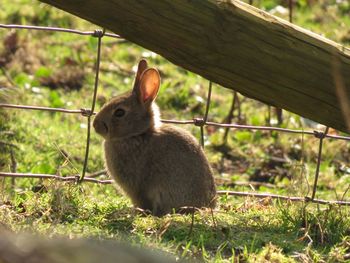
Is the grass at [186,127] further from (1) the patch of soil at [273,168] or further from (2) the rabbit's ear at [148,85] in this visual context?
(2) the rabbit's ear at [148,85]

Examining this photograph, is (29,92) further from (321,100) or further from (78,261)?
(78,261)

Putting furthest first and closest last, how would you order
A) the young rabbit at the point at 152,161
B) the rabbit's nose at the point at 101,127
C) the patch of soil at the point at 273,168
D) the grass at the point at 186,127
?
the patch of soil at the point at 273,168 < the rabbit's nose at the point at 101,127 < the young rabbit at the point at 152,161 < the grass at the point at 186,127

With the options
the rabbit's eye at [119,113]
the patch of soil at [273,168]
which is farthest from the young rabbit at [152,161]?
the patch of soil at [273,168]

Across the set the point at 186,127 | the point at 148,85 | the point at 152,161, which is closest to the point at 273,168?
the point at 186,127

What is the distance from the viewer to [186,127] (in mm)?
7668

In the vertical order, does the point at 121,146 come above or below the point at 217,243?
above

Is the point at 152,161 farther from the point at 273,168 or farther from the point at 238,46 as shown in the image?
the point at 273,168

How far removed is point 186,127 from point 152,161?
217cm

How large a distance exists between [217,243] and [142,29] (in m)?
1.13

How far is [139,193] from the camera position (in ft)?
18.1

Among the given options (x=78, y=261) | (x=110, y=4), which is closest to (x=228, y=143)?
(x=110, y=4)

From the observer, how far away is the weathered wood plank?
4.69 metres

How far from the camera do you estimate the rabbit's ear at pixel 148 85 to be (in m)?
5.77

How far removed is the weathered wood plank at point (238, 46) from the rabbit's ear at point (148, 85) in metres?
0.92
